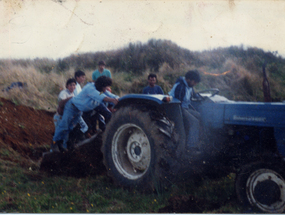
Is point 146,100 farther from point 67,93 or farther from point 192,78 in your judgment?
A: point 67,93

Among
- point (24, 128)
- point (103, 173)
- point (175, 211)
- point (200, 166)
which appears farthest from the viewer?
point (24, 128)

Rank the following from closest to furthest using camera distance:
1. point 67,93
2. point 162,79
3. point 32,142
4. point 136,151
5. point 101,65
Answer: point 136,151 < point 101,65 < point 162,79 < point 67,93 < point 32,142

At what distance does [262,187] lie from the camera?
2631mm

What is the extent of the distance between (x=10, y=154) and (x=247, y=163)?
382cm

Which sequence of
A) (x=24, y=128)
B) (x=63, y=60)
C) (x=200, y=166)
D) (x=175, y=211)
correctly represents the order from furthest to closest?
(x=24, y=128) → (x=63, y=60) → (x=200, y=166) → (x=175, y=211)

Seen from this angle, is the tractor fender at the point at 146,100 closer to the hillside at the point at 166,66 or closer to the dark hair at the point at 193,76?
the dark hair at the point at 193,76

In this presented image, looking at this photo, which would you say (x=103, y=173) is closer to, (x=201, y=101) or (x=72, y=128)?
(x=72, y=128)

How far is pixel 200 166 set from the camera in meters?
3.32

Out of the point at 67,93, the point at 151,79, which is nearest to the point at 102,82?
the point at 151,79

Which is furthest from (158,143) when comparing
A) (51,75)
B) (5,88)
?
(5,88)

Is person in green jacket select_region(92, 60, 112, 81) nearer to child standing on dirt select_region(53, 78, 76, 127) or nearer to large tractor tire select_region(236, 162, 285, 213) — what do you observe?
child standing on dirt select_region(53, 78, 76, 127)

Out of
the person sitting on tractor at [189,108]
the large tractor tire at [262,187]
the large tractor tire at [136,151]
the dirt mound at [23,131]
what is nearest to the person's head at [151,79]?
the person sitting on tractor at [189,108]

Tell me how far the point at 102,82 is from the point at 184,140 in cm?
159

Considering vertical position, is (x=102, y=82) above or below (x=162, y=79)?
below
